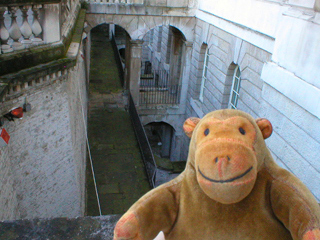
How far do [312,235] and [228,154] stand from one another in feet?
2.18

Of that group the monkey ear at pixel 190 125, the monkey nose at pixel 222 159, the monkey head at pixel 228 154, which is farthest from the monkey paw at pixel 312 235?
the monkey ear at pixel 190 125

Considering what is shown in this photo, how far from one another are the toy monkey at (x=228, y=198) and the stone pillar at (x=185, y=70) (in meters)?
11.3

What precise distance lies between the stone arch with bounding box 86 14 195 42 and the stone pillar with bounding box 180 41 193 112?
46 cm

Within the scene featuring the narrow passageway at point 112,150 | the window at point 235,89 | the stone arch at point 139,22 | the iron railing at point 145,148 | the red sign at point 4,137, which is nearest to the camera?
the red sign at point 4,137

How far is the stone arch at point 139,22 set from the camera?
479 inches

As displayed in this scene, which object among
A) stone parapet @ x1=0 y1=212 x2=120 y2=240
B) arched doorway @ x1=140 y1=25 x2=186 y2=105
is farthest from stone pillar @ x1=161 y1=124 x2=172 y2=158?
stone parapet @ x1=0 y1=212 x2=120 y2=240

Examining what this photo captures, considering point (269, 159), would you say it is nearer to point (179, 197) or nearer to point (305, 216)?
point (305, 216)

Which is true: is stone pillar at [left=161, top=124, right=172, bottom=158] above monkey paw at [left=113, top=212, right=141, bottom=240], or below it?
below

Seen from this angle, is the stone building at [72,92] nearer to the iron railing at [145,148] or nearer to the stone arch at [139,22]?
the iron railing at [145,148]

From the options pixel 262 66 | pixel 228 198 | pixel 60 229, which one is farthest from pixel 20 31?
pixel 262 66

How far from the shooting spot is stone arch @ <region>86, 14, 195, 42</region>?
12.2m

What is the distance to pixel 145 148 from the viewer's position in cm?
1027

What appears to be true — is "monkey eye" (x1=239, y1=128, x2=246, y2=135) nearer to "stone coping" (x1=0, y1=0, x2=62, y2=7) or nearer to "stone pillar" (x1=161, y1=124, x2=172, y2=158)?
"stone coping" (x1=0, y1=0, x2=62, y2=7)

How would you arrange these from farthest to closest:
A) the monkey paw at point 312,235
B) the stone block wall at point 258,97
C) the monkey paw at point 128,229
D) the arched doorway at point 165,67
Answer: the arched doorway at point 165,67 → the stone block wall at point 258,97 → the monkey paw at point 128,229 → the monkey paw at point 312,235
